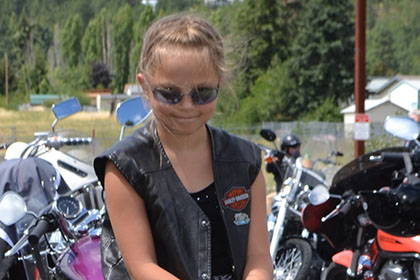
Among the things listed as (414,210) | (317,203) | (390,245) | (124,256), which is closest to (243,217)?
(124,256)

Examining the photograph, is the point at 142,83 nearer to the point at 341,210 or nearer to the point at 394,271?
the point at 394,271

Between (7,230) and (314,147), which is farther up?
(7,230)

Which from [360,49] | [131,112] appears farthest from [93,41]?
[131,112]

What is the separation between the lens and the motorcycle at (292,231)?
589 centimetres

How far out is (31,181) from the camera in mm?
4246

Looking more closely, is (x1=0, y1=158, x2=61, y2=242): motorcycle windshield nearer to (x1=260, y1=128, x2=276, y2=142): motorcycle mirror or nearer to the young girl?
the young girl

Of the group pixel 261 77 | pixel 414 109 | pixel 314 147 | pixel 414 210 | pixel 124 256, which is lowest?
pixel 261 77

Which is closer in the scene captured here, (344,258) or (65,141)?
(65,141)

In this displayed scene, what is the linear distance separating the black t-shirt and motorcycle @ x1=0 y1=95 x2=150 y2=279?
1.59 metres

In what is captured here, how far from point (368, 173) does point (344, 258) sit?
602 mm

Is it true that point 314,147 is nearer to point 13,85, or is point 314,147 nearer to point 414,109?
point 414,109

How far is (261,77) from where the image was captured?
5959 centimetres

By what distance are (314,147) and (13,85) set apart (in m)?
68.6

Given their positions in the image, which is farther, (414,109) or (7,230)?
(414,109)
